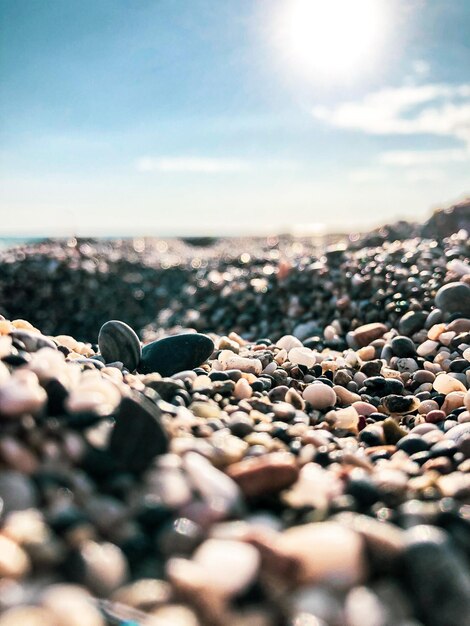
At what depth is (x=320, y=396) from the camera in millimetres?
2699

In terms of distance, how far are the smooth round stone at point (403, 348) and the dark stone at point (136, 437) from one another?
2326 millimetres

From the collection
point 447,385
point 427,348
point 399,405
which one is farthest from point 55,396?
point 427,348

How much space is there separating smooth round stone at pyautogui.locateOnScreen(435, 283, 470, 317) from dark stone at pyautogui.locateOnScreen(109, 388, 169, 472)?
2.99 metres

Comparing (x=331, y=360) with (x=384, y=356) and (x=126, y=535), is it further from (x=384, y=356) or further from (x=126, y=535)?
(x=126, y=535)

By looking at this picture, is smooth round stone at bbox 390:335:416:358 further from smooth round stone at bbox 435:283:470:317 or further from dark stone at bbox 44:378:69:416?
dark stone at bbox 44:378:69:416

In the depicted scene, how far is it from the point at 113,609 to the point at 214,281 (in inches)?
232

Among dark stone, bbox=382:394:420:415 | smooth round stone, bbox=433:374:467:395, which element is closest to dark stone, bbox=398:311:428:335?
smooth round stone, bbox=433:374:467:395

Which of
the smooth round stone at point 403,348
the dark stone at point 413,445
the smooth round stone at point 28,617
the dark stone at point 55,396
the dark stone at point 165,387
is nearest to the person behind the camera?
the smooth round stone at point 28,617

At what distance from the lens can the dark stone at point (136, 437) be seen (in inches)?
66.5

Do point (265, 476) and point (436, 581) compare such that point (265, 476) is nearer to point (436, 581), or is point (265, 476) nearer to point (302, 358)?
point (436, 581)

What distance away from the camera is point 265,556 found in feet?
4.46

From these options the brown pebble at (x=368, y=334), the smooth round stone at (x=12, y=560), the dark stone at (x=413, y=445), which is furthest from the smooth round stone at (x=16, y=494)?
the brown pebble at (x=368, y=334)

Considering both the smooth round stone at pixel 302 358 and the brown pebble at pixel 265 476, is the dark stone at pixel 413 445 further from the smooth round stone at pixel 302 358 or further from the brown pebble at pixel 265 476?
the smooth round stone at pixel 302 358

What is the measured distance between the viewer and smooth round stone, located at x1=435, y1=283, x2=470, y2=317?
414 cm
